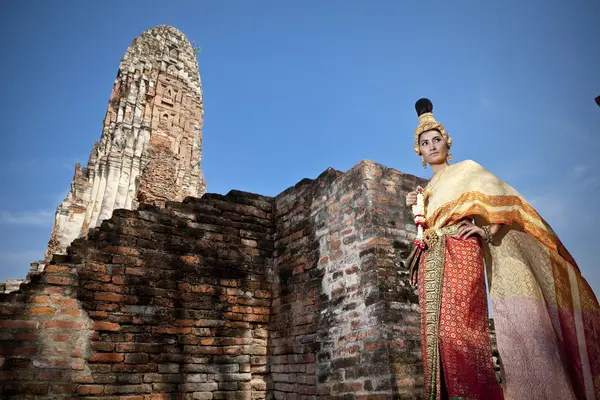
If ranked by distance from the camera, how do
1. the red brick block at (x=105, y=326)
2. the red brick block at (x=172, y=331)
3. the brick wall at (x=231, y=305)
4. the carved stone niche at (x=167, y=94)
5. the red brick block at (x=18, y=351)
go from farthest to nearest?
the carved stone niche at (x=167, y=94), the red brick block at (x=172, y=331), the red brick block at (x=105, y=326), the brick wall at (x=231, y=305), the red brick block at (x=18, y=351)

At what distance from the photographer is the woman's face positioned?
294 centimetres

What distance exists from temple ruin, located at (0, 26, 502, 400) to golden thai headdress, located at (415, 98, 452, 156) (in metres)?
0.97

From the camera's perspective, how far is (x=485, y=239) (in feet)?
8.26

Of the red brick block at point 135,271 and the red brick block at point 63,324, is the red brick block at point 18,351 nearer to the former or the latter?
the red brick block at point 63,324

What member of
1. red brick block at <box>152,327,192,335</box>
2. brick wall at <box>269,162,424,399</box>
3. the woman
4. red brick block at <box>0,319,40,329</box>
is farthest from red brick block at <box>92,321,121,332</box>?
the woman

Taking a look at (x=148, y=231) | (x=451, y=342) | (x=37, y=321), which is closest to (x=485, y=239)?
(x=451, y=342)

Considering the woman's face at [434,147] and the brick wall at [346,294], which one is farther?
the brick wall at [346,294]

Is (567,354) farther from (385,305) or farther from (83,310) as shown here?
(83,310)

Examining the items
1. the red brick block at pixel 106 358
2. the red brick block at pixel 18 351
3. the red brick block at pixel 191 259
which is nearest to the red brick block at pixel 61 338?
the red brick block at pixel 18 351

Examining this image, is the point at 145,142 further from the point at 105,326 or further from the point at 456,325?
the point at 456,325

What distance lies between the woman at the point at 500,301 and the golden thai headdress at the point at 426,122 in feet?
1.00

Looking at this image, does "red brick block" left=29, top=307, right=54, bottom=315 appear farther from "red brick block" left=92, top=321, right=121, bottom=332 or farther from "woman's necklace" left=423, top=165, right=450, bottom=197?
"woman's necklace" left=423, top=165, right=450, bottom=197

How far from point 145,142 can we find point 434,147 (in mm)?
18878

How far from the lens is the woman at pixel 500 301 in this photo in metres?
2.22
